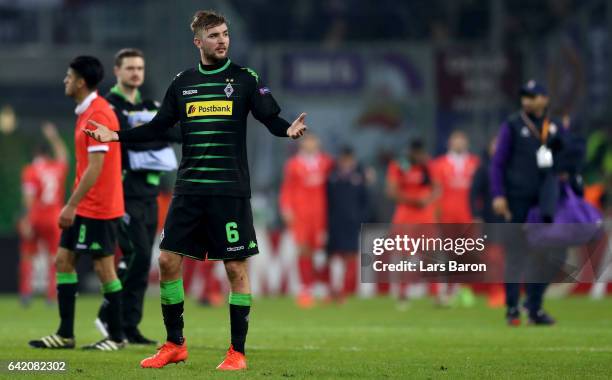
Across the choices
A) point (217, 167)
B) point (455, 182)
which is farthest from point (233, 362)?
point (455, 182)

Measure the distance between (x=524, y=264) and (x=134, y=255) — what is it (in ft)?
13.6

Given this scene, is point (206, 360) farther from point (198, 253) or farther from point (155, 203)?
point (155, 203)

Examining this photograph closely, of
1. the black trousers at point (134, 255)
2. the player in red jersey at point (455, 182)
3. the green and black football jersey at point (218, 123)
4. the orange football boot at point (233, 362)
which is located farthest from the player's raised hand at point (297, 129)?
the player in red jersey at point (455, 182)

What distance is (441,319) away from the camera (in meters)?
16.4

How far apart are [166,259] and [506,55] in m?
20.7

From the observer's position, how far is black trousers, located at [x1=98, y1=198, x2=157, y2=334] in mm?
11711

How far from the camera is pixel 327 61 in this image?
29828mm

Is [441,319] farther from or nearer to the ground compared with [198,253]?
nearer to the ground

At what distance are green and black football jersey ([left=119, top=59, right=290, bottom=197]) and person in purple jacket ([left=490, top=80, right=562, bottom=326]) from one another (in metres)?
5.16

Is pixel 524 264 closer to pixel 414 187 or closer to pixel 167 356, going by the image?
pixel 167 356

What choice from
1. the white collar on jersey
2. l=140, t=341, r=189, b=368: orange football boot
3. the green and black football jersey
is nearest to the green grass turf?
l=140, t=341, r=189, b=368: orange football boot

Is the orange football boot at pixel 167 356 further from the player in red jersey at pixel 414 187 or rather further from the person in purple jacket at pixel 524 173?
the player in red jersey at pixel 414 187

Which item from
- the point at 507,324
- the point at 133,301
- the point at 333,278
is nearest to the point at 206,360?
the point at 133,301

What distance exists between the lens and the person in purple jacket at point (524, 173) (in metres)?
13.8
